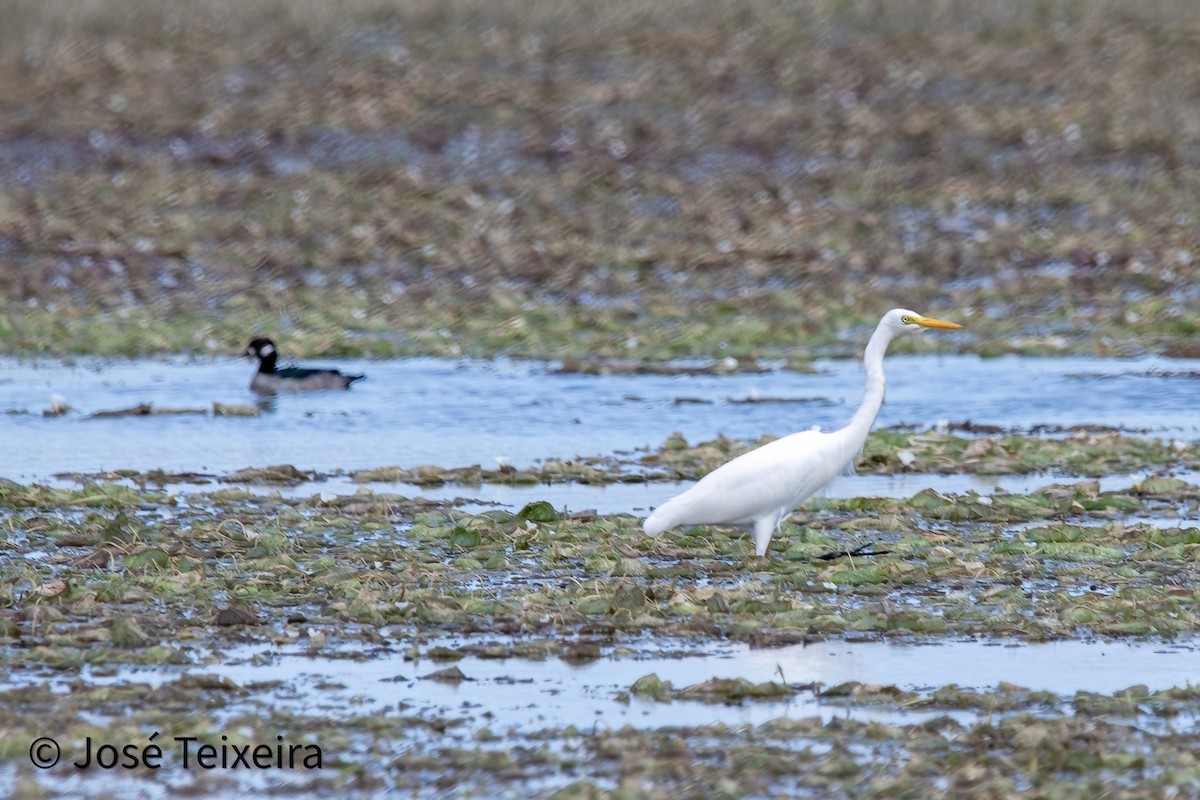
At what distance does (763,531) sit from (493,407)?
874cm

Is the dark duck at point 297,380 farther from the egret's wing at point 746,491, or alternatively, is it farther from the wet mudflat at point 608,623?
the egret's wing at point 746,491

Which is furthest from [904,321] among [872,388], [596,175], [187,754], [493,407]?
[596,175]

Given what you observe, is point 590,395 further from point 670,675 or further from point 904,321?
point 670,675

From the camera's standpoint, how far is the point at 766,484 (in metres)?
12.8

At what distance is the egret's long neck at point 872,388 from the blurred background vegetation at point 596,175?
10.7m

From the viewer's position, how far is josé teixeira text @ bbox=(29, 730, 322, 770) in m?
8.44

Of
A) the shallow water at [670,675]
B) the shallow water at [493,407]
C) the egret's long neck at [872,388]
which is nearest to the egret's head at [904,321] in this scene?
the egret's long neck at [872,388]

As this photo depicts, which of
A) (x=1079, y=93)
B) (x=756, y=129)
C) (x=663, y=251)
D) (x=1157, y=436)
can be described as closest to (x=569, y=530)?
(x=1157, y=436)

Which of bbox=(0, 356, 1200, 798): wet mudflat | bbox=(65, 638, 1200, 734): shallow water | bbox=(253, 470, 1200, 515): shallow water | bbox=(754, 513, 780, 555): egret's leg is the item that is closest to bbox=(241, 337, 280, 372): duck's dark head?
bbox=(0, 356, 1200, 798): wet mudflat

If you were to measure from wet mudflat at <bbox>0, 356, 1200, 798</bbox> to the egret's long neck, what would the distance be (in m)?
0.78

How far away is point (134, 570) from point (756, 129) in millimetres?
25891

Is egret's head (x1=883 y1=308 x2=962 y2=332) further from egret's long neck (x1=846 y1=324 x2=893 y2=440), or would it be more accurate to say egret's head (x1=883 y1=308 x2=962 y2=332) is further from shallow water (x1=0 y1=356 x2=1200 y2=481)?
shallow water (x1=0 y1=356 x2=1200 y2=481)

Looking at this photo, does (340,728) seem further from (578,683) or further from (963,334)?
(963,334)

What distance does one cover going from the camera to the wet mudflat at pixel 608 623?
8.56 m
